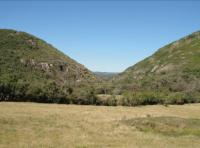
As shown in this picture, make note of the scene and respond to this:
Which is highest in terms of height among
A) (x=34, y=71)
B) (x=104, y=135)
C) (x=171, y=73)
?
(x=171, y=73)

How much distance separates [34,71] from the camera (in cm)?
→ 11025

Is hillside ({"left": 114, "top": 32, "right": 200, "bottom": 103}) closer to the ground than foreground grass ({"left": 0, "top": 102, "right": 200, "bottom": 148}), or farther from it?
farther from it

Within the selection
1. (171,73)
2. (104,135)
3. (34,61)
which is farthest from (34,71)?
(104,135)

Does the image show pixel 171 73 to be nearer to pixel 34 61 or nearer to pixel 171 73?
pixel 171 73

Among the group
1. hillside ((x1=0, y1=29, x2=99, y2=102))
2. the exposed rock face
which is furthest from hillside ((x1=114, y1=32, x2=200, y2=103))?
hillside ((x1=0, y1=29, x2=99, y2=102))

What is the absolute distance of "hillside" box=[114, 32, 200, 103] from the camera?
10456cm

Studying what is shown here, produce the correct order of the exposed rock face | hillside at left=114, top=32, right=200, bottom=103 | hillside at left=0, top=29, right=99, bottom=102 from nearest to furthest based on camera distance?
hillside at left=0, top=29, right=99, bottom=102
hillside at left=114, top=32, right=200, bottom=103
the exposed rock face

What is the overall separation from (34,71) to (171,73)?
6219 cm

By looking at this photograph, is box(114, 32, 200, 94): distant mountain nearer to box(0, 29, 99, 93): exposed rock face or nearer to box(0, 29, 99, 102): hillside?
box(0, 29, 99, 93): exposed rock face

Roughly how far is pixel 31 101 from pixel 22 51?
61.8 meters

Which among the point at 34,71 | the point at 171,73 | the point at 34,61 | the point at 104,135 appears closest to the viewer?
the point at 104,135

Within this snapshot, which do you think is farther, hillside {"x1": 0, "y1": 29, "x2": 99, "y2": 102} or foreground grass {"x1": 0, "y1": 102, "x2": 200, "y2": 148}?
hillside {"x1": 0, "y1": 29, "x2": 99, "y2": 102}

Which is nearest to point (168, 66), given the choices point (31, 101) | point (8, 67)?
point (8, 67)

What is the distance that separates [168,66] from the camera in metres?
156
